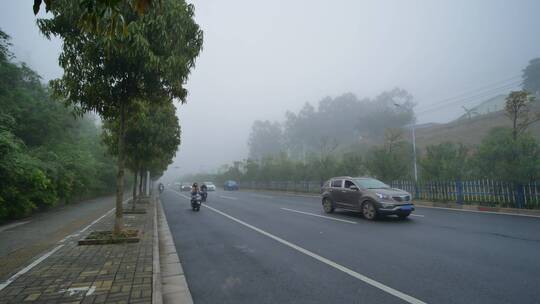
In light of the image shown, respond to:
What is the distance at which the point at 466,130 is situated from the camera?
70.4 m

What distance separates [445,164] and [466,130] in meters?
61.6

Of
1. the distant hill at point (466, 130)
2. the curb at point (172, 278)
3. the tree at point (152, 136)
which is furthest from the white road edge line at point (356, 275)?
the distant hill at point (466, 130)

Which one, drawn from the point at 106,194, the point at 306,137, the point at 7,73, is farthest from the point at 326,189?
the point at 306,137

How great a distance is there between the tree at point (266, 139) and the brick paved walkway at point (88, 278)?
9493 cm

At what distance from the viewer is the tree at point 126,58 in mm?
6945

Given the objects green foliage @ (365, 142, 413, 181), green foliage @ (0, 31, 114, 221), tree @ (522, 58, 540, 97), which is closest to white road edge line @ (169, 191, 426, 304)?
green foliage @ (0, 31, 114, 221)

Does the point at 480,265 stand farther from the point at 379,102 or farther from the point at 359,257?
the point at 379,102

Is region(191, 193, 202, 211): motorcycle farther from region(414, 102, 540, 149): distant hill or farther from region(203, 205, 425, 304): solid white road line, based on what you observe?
region(414, 102, 540, 149): distant hill

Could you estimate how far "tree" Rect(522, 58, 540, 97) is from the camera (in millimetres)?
71256

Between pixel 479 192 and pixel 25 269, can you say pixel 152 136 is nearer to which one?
pixel 25 269

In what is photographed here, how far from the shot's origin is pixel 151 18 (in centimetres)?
693

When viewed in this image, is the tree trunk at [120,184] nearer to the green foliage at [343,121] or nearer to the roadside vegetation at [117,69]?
the roadside vegetation at [117,69]

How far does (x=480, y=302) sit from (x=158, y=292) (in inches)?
169

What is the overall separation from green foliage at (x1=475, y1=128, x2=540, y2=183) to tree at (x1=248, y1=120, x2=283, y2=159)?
86.7 metres
